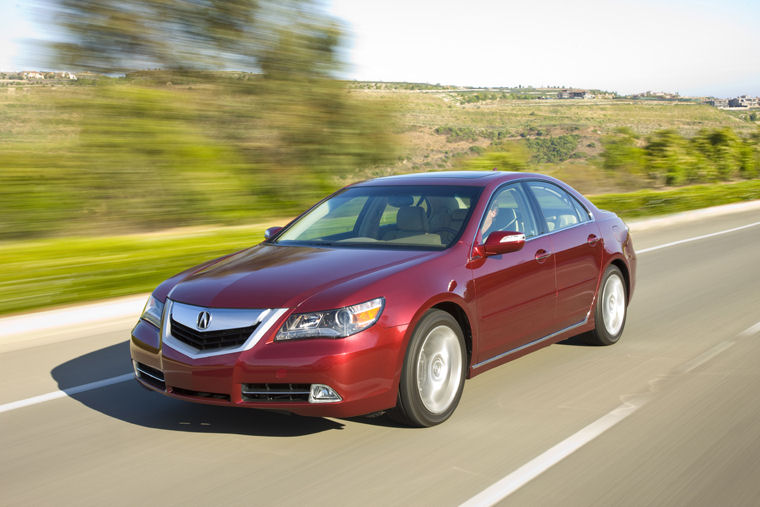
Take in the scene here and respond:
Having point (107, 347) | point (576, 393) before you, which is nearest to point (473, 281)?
point (576, 393)

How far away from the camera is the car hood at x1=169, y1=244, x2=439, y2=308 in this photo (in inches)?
184

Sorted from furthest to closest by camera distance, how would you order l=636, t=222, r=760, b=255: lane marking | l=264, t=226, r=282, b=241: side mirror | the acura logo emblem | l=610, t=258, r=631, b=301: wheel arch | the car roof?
1. l=636, t=222, r=760, b=255: lane marking
2. l=610, t=258, r=631, b=301: wheel arch
3. l=264, t=226, r=282, b=241: side mirror
4. the car roof
5. the acura logo emblem

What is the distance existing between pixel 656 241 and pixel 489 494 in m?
13.5

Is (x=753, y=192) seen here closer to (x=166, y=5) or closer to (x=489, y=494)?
(x=166, y=5)

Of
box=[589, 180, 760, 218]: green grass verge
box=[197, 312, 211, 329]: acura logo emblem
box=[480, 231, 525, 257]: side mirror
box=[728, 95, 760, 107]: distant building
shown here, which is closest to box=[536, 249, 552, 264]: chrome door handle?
box=[480, 231, 525, 257]: side mirror

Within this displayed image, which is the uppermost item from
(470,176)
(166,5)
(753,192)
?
(166,5)

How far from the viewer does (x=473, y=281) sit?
534cm

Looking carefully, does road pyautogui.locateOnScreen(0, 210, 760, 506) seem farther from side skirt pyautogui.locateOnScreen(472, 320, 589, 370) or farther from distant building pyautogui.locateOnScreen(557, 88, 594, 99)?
distant building pyautogui.locateOnScreen(557, 88, 594, 99)

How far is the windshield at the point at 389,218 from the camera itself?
5.71 m

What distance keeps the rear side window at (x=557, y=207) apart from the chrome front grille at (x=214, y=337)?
9.15ft

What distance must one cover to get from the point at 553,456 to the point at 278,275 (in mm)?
1850

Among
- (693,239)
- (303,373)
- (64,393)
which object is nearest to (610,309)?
(303,373)

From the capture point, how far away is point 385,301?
4684 mm

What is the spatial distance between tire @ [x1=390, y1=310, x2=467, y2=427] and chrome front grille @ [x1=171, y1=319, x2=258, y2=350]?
0.92 m
